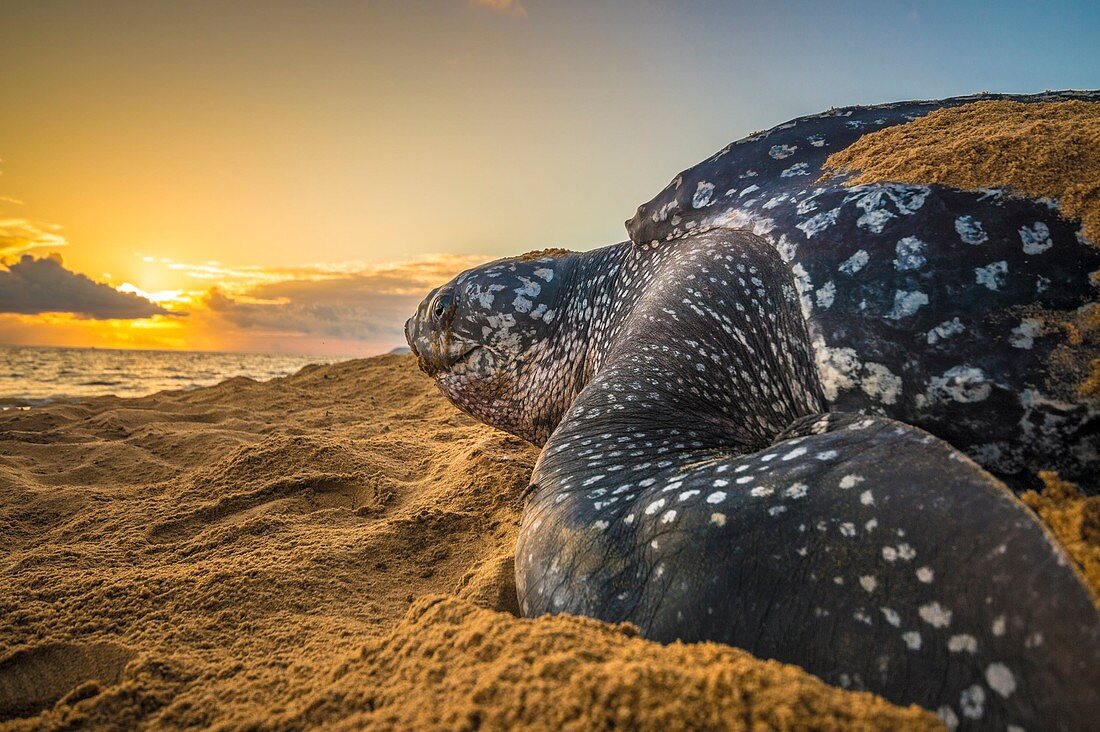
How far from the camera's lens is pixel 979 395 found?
1.29m

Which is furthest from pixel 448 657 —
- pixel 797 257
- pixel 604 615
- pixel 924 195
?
pixel 924 195

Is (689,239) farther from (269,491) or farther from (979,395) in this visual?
(269,491)

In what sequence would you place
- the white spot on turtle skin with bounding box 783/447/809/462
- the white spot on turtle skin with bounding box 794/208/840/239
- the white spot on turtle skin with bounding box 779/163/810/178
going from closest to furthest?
the white spot on turtle skin with bounding box 783/447/809/462 → the white spot on turtle skin with bounding box 794/208/840/239 → the white spot on turtle skin with bounding box 779/163/810/178

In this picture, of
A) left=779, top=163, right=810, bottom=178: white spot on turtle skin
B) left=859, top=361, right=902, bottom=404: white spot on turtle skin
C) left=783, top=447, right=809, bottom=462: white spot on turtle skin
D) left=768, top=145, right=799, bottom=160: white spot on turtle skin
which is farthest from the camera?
left=768, top=145, right=799, bottom=160: white spot on turtle skin

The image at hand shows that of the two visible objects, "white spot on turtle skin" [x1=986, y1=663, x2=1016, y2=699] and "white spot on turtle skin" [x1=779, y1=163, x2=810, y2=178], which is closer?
"white spot on turtle skin" [x1=986, y1=663, x2=1016, y2=699]

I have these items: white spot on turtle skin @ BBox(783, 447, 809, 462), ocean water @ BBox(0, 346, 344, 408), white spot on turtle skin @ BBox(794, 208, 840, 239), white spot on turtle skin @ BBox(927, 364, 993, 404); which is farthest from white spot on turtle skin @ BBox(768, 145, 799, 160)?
ocean water @ BBox(0, 346, 344, 408)

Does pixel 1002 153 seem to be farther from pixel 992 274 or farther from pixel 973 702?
pixel 973 702

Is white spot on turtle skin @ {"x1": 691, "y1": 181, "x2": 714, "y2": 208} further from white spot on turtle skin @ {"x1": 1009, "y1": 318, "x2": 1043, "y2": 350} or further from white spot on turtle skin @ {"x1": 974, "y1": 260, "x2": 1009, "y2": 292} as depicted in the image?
white spot on turtle skin @ {"x1": 1009, "y1": 318, "x2": 1043, "y2": 350}

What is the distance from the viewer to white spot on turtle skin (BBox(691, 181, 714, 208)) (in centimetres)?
222

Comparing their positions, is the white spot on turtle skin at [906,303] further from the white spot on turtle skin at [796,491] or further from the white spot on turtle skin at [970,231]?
the white spot on turtle skin at [796,491]

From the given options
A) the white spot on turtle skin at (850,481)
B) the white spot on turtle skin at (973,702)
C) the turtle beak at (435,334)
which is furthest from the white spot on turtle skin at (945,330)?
the turtle beak at (435,334)

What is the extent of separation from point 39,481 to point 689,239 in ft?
11.9

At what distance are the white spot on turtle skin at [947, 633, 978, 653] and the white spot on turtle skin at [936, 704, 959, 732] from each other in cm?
8

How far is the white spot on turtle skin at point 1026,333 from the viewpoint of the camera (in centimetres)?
127
